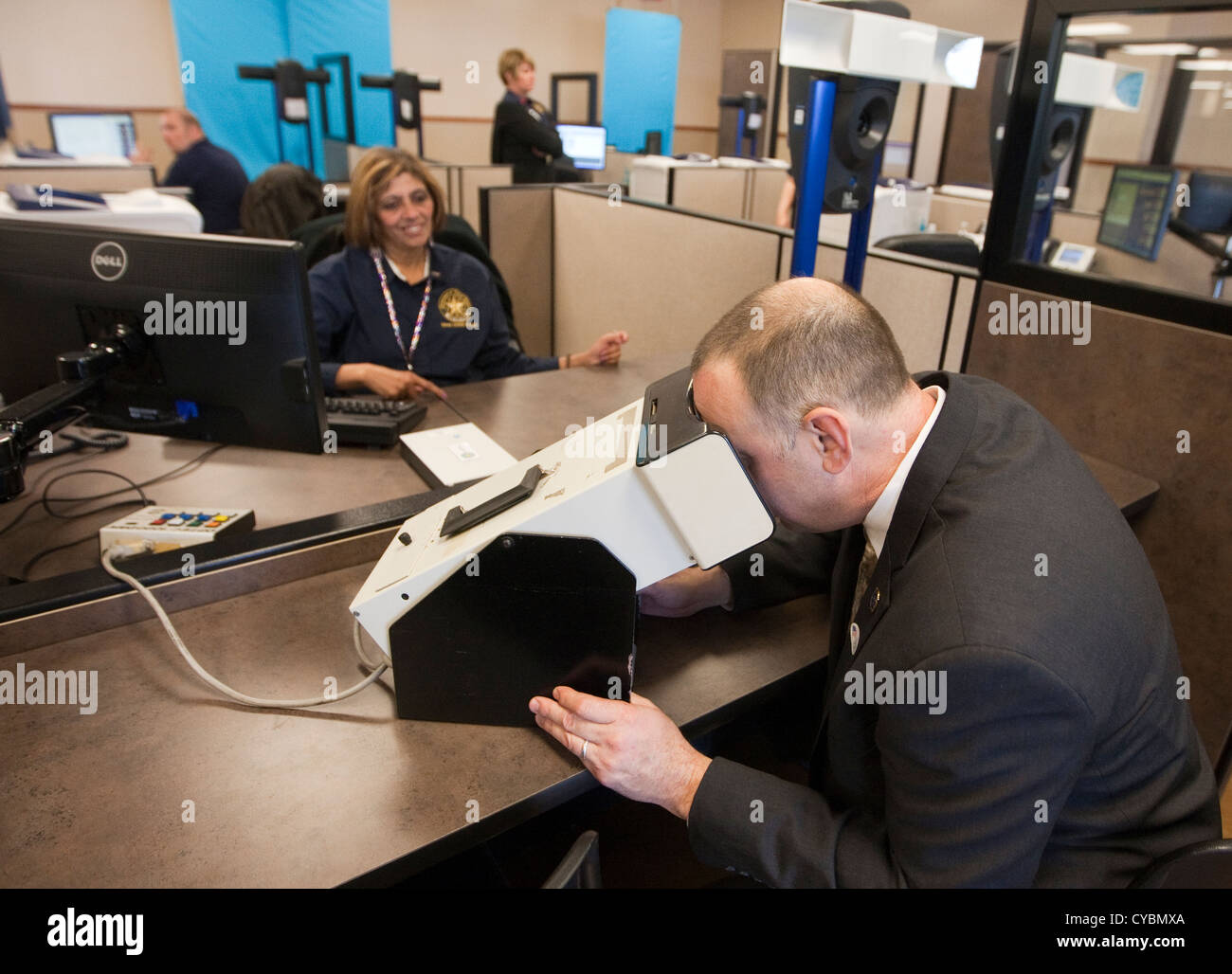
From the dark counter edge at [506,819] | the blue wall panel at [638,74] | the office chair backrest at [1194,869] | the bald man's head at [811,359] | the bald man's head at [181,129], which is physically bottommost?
the office chair backrest at [1194,869]

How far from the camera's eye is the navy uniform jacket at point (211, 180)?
391 cm

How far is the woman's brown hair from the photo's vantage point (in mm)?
2064

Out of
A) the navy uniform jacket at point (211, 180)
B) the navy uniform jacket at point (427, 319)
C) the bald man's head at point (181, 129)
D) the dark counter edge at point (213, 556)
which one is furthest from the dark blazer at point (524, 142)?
the dark counter edge at point (213, 556)

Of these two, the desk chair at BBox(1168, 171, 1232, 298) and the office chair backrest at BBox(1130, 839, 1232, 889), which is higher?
the desk chair at BBox(1168, 171, 1232, 298)

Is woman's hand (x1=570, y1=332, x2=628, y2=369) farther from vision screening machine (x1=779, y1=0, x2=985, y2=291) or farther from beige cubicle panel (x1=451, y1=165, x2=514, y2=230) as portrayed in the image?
beige cubicle panel (x1=451, y1=165, x2=514, y2=230)

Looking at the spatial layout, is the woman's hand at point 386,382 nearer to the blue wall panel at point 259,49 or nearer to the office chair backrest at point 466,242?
the office chair backrest at point 466,242

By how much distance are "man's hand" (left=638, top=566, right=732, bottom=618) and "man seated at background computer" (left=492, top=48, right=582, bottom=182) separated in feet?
12.4

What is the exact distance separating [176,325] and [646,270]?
6.68 ft

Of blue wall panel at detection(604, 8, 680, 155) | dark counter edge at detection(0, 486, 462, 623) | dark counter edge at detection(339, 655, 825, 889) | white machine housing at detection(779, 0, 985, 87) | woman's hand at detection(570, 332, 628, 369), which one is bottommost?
dark counter edge at detection(339, 655, 825, 889)

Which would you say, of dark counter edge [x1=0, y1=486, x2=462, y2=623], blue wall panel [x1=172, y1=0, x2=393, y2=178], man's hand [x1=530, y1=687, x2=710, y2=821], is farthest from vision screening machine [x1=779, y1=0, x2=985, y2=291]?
blue wall panel [x1=172, y1=0, x2=393, y2=178]

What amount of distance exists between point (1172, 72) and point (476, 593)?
6507mm

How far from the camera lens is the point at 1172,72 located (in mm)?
5305

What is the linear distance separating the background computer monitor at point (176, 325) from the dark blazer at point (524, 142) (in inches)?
135
